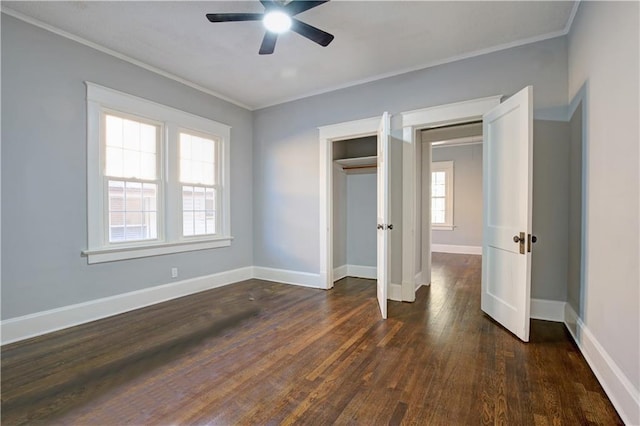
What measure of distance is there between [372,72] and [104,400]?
4033 millimetres

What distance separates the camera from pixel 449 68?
11.4 ft

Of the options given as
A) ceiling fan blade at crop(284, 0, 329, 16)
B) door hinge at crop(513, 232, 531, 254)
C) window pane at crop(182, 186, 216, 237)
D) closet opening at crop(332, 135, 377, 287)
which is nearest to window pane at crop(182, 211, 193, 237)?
window pane at crop(182, 186, 216, 237)

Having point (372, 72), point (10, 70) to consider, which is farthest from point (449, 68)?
point (10, 70)

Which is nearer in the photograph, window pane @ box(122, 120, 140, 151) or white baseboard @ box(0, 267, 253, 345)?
white baseboard @ box(0, 267, 253, 345)

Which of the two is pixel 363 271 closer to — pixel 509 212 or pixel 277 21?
pixel 509 212

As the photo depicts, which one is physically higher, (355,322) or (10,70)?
(10,70)

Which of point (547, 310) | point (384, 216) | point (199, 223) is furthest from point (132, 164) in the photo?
point (547, 310)

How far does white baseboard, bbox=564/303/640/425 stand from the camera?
60.9 inches

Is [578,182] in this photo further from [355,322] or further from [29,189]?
[29,189]

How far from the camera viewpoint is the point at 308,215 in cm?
455

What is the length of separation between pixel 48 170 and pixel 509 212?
436 centimetres

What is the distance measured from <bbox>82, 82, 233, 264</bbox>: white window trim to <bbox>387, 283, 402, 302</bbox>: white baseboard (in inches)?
99.6

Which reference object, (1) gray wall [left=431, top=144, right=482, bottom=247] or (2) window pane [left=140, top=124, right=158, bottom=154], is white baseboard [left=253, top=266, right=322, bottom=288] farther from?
(1) gray wall [left=431, top=144, right=482, bottom=247]

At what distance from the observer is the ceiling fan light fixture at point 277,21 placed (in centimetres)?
233
